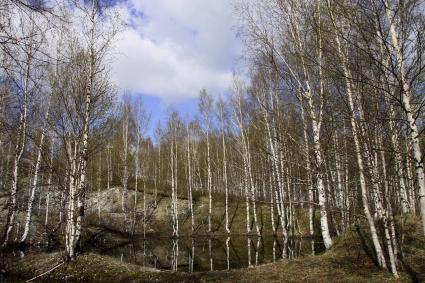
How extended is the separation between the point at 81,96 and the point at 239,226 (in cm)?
2035

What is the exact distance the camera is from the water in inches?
622

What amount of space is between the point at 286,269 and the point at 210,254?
955cm

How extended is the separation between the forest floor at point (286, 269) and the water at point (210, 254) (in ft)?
12.9

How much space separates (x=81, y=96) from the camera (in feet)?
42.9

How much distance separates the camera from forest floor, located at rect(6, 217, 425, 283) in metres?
8.91

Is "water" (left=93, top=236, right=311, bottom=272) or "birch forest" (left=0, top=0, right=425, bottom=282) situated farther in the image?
"water" (left=93, top=236, right=311, bottom=272)

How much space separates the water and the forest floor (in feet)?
12.9

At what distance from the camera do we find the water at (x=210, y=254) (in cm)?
1580

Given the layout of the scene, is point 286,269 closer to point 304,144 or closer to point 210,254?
point 304,144

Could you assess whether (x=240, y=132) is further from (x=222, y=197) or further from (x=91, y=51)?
(x=91, y=51)

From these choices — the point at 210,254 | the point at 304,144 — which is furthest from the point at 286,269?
the point at 210,254

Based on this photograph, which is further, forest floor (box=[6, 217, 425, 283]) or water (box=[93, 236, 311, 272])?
water (box=[93, 236, 311, 272])

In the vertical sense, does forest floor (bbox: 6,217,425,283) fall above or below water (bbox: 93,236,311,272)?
above

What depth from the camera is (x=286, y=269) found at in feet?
33.4
